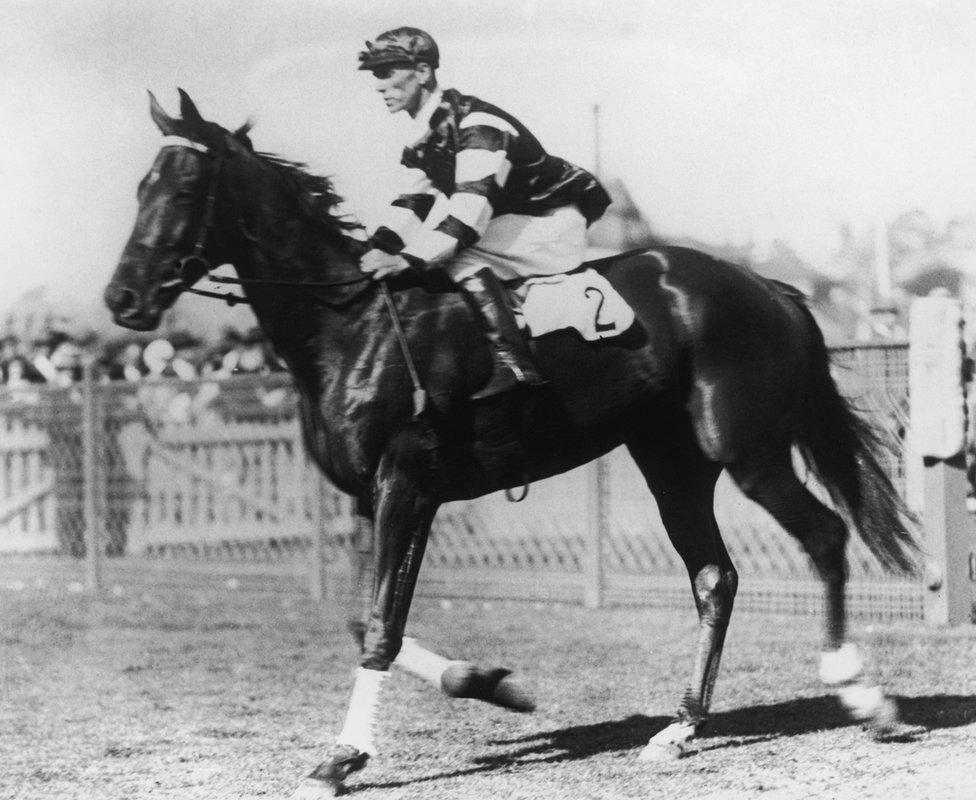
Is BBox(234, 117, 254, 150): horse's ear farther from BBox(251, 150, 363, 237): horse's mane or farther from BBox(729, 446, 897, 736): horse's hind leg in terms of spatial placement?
BBox(729, 446, 897, 736): horse's hind leg

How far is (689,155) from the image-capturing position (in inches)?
341

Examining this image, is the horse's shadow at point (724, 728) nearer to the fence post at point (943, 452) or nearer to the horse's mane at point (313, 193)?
the horse's mane at point (313, 193)

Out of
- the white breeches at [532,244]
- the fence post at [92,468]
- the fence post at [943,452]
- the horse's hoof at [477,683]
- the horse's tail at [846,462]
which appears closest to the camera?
the horse's hoof at [477,683]

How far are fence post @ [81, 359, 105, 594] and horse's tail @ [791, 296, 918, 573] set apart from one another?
853 cm

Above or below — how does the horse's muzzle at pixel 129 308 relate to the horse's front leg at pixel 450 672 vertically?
above

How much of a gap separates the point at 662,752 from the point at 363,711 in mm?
1144

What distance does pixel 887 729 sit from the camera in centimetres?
538

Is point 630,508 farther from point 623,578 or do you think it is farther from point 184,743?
point 184,743

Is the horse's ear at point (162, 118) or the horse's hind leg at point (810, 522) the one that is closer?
the horse's ear at point (162, 118)

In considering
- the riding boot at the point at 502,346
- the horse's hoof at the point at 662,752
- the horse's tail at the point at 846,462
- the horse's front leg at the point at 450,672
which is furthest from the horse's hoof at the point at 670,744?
the riding boot at the point at 502,346

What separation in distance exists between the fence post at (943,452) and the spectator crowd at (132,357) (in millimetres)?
5681

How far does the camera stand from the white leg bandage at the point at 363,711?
15.7 ft

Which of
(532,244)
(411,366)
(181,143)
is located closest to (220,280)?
(181,143)

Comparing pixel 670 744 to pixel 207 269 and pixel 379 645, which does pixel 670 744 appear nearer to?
pixel 379 645
